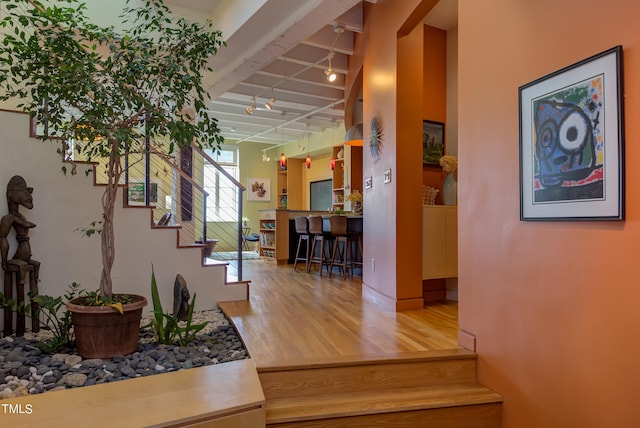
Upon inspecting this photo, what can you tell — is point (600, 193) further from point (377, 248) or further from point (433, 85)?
point (433, 85)

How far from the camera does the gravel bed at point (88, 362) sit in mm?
2160

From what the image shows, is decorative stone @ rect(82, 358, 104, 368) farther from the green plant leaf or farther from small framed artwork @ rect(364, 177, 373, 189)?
small framed artwork @ rect(364, 177, 373, 189)

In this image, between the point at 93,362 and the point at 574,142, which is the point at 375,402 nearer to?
the point at 574,142

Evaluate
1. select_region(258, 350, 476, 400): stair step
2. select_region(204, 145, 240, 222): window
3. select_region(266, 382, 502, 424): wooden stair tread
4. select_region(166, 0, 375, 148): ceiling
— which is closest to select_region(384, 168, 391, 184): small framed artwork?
select_region(166, 0, 375, 148): ceiling

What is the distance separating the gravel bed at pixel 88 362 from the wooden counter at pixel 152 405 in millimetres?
281

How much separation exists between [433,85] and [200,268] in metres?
3.40

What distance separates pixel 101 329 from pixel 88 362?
22 cm

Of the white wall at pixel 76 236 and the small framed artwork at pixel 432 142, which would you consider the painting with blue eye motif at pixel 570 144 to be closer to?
the small framed artwork at pixel 432 142

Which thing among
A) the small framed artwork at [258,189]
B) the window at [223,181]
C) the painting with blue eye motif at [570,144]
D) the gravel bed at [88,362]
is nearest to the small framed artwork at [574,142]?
the painting with blue eye motif at [570,144]

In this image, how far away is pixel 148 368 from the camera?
2.37 metres

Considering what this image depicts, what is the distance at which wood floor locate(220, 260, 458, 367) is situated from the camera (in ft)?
8.06

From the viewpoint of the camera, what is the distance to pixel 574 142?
1735 mm

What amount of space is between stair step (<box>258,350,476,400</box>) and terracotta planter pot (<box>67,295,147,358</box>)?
1.09 meters

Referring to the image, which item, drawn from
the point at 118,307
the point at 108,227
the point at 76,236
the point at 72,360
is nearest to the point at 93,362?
the point at 72,360
